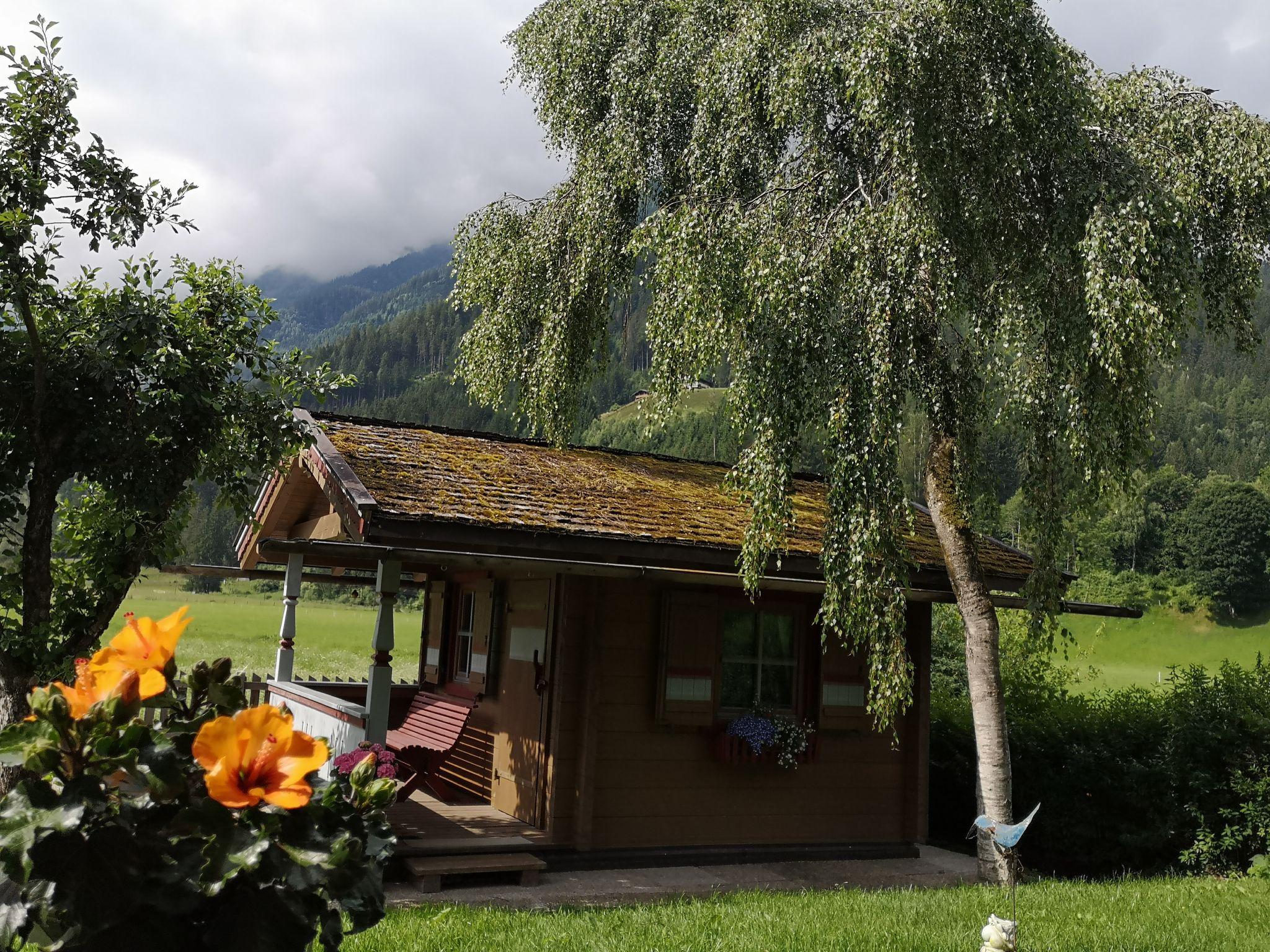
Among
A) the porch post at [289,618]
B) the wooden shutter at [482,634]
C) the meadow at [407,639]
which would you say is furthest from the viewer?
the meadow at [407,639]

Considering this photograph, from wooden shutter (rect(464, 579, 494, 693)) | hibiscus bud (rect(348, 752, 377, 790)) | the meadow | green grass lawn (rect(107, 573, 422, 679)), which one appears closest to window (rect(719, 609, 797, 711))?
wooden shutter (rect(464, 579, 494, 693))

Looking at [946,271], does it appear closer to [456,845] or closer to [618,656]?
[618,656]

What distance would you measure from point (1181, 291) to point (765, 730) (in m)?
4.66

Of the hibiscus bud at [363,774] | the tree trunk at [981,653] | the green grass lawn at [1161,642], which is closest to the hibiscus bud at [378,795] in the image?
the hibiscus bud at [363,774]

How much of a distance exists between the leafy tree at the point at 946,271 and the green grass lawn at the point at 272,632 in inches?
1071

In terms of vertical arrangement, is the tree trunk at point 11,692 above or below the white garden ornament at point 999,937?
above

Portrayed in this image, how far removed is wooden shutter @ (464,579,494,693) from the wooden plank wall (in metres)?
1.68

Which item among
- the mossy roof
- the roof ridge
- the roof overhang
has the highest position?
the roof ridge

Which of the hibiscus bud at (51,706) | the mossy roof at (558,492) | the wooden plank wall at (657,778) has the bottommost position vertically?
the wooden plank wall at (657,778)

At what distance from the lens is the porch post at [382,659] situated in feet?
23.9

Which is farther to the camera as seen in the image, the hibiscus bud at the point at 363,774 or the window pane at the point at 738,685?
the window pane at the point at 738,685

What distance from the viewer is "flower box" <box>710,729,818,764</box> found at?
8.32 m

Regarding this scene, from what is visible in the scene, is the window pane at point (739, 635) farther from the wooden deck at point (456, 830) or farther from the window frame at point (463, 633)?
the window frame at point (463, 633)

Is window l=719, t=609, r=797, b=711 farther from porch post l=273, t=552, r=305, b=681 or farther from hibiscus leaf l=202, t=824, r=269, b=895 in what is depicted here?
hibiscus leaf l=202, t=824, r=269, b=895
